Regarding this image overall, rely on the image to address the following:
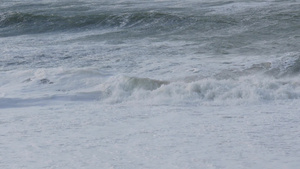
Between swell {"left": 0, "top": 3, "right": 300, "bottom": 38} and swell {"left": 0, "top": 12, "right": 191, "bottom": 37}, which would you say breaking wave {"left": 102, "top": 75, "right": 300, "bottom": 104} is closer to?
swell {"left": 0, "top": 3, "right": 300, "bottom": 38}

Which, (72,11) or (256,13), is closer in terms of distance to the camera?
(256,13)

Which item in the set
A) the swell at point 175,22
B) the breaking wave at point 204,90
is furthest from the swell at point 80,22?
the breaking wave at point 204,90

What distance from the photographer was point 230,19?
15.5 m

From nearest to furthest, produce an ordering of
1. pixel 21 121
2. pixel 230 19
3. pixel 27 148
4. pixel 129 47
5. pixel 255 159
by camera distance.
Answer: pixel 255 159 → pixel 27 148 → pixel 21 121 → pixel 129 47 → pixel 230 19

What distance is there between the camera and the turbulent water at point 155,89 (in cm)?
603

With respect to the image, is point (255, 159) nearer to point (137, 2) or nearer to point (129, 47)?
point (129, 47)

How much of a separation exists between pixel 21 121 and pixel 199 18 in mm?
9078

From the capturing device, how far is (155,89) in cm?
909

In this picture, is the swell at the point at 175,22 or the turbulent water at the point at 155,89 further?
the swell at the point at 175,22

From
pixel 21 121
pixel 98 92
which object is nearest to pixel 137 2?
pixel 98 92

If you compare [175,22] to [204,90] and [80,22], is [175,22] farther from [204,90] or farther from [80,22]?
[204,90]

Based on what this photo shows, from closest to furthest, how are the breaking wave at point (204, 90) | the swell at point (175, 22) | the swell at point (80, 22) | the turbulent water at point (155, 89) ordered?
1. the turbulent water at point (155, 89)
2. the breaking wave at point (204, 90)
3. the swell at point (175, 22)
4. the swell at point (80, 22)

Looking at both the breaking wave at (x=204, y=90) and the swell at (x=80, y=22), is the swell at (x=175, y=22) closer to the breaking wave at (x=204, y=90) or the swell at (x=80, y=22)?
the swell at (x=80, y=22)

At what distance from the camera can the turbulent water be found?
6031 millimetres
